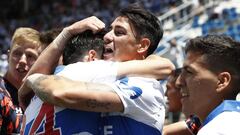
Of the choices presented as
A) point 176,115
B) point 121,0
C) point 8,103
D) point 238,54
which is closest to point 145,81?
point 238,54

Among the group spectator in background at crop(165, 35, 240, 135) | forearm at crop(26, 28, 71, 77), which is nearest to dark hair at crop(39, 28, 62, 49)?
forearm at crop(26, 28, 71, 77)

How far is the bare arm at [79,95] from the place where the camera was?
239 cm

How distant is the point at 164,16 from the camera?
1605cm

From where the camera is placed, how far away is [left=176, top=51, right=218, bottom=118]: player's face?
7.81 feet

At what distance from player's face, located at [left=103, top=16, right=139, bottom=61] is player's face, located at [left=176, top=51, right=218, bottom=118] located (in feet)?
1.25

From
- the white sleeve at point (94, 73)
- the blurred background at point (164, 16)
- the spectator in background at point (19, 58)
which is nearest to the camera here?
the white sleeve at point (94, 73)

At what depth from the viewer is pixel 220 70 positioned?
241 centimetres

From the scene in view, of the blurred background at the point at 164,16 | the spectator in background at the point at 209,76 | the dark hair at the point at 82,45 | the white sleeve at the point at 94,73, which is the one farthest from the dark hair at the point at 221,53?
the blurred background at the point at 164,16

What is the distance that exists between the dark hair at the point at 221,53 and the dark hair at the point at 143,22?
13.7 inches

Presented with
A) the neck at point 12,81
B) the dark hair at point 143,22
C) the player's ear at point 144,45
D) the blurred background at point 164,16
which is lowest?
the blurred background at point 164,16

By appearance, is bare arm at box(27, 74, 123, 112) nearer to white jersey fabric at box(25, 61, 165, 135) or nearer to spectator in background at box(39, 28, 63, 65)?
white jersey fabric at box(25, 61, 165, 135)

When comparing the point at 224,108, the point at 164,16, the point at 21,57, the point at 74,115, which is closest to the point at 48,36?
the point at 21,57

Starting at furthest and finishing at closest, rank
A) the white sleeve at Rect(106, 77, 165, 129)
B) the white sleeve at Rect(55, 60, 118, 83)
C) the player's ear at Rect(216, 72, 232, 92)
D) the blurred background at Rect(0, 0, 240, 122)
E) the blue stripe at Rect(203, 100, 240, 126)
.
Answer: the blurred background at Rect(0, 0, 240, 122) → the white sleeve at Rect(55, 60, 118, 83) → the white sleeve at Rect(106, 77, 165, 129) → the player's ear at Rect(216, 72, 232, 92) → the blue stripe at Rect(203, 100, 240, 126)

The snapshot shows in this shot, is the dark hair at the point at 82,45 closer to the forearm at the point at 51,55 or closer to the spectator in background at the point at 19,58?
the forearm at the point at 51,55
